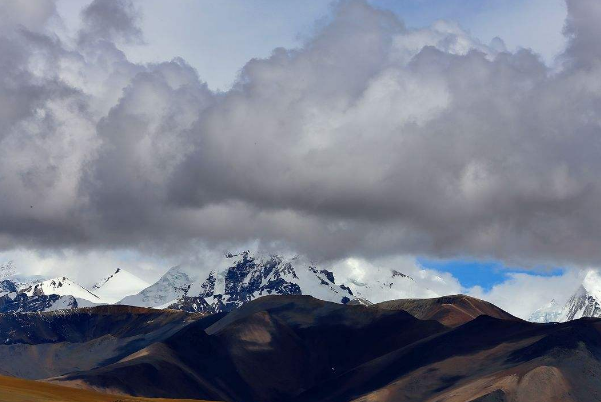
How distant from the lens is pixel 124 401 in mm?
199875

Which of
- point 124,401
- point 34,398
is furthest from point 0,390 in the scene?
point 124,401

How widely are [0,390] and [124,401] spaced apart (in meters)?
21.7

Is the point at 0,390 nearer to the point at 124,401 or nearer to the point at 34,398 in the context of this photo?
the point at 34,398

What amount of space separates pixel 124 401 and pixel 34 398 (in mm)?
17922

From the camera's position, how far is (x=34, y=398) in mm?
188125

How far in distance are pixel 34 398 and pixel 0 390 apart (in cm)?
809

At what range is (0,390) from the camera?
19238 centimetres
